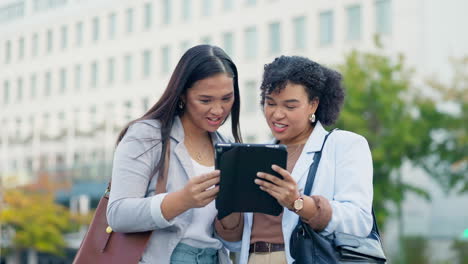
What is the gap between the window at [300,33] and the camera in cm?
3388

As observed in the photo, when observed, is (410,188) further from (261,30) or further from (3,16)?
(3,16)

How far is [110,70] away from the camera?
43.2m

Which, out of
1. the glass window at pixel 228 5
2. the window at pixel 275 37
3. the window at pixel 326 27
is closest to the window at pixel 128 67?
the glass window at pixel 228 5

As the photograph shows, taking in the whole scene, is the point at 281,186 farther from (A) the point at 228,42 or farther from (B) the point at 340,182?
(A) the point at 228,42

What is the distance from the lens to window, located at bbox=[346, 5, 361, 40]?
1249 inches

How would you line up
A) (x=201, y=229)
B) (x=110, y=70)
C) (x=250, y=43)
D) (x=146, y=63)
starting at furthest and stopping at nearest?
(x=110, y=70)
(x=146, y=63)
(x=250, y=43)
(x=201, y=229)

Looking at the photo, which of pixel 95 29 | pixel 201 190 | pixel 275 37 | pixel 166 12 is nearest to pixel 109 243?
pixel 201 190

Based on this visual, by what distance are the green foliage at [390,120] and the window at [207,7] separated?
47.0ft

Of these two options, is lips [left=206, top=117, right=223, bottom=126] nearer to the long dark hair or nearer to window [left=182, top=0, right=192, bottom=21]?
the long dark hair

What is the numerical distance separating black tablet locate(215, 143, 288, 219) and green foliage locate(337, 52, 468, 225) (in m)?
19.9

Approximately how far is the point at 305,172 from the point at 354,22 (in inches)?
1147

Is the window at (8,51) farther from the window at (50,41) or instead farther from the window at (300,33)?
the window at (300,33)

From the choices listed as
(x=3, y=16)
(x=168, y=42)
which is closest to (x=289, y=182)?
(x=168, y=42)

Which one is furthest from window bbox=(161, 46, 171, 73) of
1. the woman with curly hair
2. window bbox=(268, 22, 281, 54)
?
the woman with curly hair
